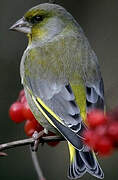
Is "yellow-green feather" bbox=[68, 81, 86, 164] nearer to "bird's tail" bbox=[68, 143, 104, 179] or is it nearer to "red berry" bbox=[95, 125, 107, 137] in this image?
"bird's tail" bbox=[68, 143, 104, 179]

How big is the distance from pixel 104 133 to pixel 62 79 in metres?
1.55

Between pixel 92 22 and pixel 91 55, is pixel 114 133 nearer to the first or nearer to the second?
pixel 91 55

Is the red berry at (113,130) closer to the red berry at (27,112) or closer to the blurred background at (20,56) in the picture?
the red berry at (27,112)

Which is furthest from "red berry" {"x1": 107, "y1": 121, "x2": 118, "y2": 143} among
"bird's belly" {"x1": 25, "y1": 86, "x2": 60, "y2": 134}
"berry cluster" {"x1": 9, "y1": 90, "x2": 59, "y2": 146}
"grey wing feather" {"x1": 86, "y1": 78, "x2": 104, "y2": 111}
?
"bird's belly" {"x1": 25, "y1": 86, "x2": 60, "y2": 134}

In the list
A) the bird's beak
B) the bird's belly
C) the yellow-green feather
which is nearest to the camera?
the yellow-green feather

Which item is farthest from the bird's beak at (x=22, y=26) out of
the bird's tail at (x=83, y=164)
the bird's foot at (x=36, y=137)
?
the bird's tail at (x=83, y=164)

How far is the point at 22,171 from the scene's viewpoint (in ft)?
23.8

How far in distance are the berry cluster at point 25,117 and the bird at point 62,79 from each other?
0.06 m

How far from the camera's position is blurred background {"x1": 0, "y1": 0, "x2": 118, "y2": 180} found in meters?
7.25

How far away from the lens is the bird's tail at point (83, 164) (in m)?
3.52

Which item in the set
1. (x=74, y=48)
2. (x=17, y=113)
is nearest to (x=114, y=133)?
(x=17, y=113)

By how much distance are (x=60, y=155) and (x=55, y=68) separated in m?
3.12

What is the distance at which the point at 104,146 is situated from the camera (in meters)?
2.90

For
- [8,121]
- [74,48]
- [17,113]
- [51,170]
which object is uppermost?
[74,48]
